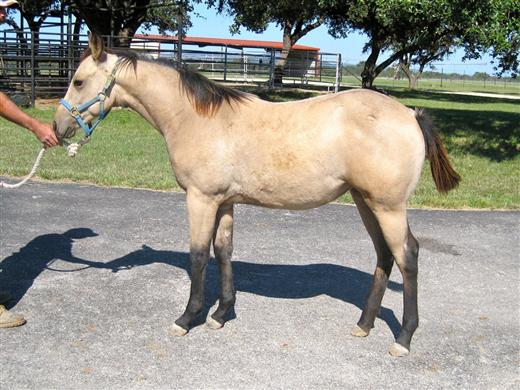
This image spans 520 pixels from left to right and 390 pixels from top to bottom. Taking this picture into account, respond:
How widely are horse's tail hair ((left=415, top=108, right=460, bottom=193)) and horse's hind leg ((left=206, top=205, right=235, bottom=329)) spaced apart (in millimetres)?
1565

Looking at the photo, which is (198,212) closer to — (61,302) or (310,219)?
(61,302)

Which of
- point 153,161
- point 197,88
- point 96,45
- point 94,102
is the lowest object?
point 153,161

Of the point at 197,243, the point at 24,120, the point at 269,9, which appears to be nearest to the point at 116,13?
the point at 269,9

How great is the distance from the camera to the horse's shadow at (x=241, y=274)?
215 inches

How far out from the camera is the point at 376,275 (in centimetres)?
481

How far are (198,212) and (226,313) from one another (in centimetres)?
95

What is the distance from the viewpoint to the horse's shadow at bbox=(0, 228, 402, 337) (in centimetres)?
547

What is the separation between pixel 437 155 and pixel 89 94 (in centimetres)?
257

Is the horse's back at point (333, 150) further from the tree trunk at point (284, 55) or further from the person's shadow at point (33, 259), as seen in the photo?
the tree trunk at point (284, 55)

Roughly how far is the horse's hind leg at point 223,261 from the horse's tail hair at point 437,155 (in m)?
1.57

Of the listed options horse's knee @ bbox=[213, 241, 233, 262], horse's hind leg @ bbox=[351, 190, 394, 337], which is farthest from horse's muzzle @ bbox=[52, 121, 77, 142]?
horse's hind leg @ bbox=[351, 190, 394, 337]

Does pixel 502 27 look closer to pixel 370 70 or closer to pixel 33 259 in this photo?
pixel 33 259

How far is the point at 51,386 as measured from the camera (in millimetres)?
3742

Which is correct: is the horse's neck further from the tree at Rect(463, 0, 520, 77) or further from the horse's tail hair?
the tree at Rect(463, 0, 520, 77)
